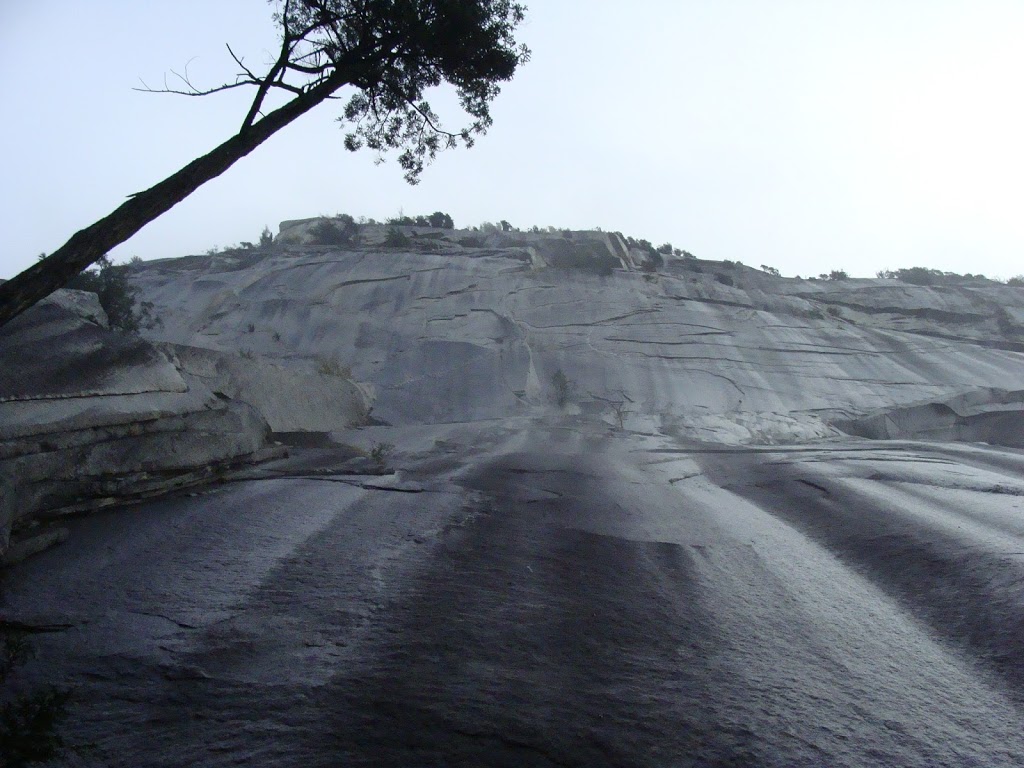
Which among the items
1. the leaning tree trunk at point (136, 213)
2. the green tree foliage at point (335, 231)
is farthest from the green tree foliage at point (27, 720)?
the green tree foliage at point (335, 231)

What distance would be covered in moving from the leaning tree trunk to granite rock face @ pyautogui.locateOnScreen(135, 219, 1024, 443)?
1386 cm

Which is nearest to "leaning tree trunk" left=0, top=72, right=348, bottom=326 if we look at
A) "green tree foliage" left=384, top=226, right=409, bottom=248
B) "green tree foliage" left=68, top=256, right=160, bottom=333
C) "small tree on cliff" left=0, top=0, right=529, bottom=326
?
"small tree on cliff" left=0, top=0, right=529, bottom=326

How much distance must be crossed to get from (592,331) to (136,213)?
2120 cm

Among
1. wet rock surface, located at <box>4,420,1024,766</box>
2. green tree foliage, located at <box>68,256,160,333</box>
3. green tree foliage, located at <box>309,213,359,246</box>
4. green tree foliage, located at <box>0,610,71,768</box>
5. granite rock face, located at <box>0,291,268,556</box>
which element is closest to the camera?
green tree foliage, located at <box>0,610,71,768</box>

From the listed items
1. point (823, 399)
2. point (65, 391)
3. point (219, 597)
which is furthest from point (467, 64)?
point (823, 399)

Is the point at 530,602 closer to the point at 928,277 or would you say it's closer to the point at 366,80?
the point at 366,80

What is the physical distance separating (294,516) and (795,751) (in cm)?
459

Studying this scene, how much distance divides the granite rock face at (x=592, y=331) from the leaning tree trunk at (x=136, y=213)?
1386 centimetres

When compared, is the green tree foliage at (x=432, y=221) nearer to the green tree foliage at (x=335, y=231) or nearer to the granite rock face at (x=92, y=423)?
the green tree foliage at (x=335, y=231)

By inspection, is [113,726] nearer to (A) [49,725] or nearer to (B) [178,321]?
(A) [49,725]

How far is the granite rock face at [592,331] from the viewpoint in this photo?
22891 mm

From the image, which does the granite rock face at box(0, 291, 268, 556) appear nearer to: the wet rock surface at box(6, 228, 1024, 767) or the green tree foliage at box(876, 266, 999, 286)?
the wet rock surface at box(6, 228, 1024, 767)

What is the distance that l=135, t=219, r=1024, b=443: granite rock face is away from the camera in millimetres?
22891

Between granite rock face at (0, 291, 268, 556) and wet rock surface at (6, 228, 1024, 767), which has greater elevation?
granite rock face at (0, 291, 268, 556)
